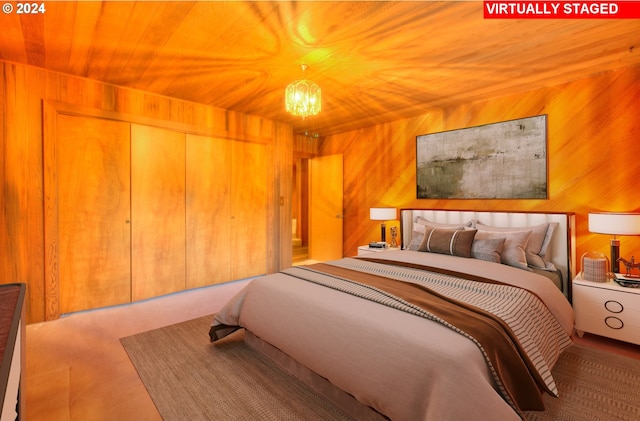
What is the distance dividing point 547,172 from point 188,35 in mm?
3657

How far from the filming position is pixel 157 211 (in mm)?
3658

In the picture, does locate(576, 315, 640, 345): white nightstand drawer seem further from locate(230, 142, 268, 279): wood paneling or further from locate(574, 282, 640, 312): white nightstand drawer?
locate(230, 142, 268, 279): wood paneling

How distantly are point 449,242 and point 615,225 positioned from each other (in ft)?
4.16

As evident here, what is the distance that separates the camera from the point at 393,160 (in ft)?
15.0

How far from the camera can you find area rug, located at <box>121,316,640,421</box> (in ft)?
5.53

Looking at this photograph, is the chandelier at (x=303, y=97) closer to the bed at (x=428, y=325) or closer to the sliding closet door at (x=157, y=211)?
the bed at (x=428, y=325)

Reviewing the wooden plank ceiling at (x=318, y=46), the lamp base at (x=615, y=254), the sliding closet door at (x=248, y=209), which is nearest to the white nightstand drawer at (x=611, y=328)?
the lamp base at (x=615, y=254)

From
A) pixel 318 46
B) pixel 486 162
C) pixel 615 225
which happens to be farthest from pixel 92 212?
pixel 615 225

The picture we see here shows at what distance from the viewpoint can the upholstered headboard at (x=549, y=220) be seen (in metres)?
2.89

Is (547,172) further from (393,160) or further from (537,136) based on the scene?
(393,160)

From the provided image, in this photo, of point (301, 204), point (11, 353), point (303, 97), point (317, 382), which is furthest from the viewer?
point (301, 204)

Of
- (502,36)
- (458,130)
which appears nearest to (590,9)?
(502,36)

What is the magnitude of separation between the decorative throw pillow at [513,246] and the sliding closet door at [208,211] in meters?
3.21

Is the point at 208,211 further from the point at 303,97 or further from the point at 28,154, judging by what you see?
the point at 303,97
